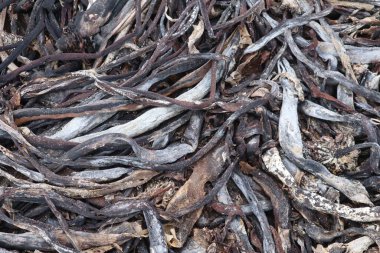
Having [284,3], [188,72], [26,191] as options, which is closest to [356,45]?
[284,3]

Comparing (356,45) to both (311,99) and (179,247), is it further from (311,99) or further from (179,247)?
(179,247)

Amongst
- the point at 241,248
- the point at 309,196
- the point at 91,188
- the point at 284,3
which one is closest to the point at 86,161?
the point at 91,188

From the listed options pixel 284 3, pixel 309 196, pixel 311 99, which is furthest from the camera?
pixel 284 3

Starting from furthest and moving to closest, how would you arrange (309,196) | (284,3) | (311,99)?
(284,3)
(311,99)
(309,196)

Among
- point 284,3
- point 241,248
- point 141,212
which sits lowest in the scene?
point 241,248

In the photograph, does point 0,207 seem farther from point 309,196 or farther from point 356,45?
point 356,45

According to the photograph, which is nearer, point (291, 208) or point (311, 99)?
point (291, 208)

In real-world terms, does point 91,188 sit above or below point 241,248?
above
